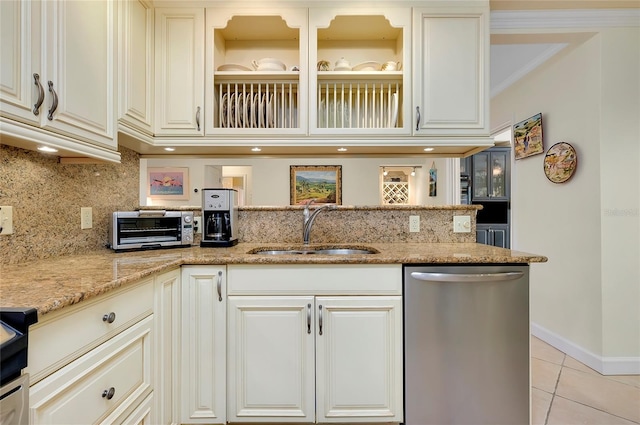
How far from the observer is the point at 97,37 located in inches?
49.1

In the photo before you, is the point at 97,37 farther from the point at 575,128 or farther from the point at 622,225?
the point at 622,225

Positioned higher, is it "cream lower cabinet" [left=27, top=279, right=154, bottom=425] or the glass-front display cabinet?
the glass-front display cabinet

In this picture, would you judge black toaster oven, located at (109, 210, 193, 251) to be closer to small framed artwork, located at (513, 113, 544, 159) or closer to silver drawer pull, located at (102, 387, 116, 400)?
silver drawer pull, located at (102, 387, 116, 400)

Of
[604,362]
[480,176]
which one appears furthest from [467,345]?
[480,176]

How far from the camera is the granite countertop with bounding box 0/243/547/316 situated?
2.57ft

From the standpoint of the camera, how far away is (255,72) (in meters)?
1.73

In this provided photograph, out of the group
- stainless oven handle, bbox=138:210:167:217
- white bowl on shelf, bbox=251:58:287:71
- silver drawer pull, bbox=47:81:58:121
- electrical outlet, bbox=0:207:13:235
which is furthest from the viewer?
white bowl on shelf, bbox=251:58:287:71

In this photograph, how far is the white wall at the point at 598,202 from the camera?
2.05 m

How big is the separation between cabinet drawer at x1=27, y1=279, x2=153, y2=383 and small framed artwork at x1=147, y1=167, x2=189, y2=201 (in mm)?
1235

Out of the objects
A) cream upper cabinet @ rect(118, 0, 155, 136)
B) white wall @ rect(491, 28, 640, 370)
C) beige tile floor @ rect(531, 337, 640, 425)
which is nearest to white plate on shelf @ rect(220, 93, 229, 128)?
cream upper cabinet @ rect(118, 0, 155, 136)

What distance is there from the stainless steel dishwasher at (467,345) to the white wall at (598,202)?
128 cm

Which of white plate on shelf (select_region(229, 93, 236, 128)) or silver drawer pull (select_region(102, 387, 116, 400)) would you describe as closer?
silver drawer pull (select_region(102, 387, 116, 400))

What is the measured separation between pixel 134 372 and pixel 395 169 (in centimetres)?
183

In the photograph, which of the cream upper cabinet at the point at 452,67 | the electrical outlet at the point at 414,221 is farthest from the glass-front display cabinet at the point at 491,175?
the cream upper cabinet at the point at 452,67
